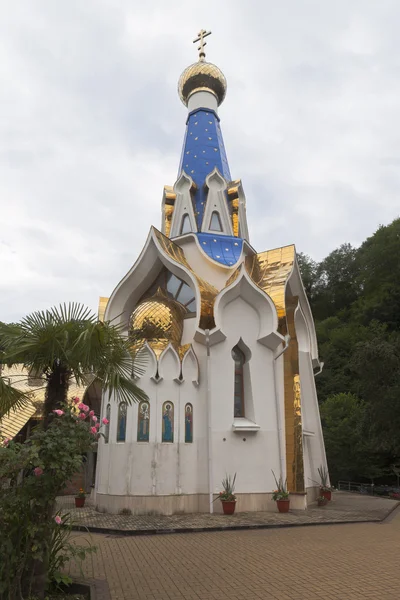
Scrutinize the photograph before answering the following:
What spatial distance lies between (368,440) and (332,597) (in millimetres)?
16753

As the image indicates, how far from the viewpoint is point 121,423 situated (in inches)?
522

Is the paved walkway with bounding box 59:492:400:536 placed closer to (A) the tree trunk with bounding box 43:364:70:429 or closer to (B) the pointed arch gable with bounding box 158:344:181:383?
(B) the pointed arch gable with bounding box 158:344:181:383

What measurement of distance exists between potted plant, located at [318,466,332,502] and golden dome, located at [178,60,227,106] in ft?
58.7

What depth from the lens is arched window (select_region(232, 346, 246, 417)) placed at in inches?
578

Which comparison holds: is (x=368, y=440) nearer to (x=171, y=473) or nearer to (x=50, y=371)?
(x=171, y=473)

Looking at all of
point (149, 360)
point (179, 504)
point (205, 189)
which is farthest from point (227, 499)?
point (205, 189)

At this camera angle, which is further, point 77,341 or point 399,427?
point 399,427

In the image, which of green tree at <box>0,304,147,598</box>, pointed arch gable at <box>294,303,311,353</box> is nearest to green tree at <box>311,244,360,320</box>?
pointed arch gable at <box>294,303,311,353</box>

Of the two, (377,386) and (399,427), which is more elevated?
(377,386)

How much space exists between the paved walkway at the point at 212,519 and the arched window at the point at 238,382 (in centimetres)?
307

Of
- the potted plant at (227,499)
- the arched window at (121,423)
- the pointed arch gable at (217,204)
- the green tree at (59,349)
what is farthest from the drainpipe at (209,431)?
the green tree at (59,349)

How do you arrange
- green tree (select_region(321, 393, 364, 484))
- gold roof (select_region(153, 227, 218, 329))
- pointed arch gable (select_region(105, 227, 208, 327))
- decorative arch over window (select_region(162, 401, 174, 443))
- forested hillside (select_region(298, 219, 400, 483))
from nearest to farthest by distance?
decorative arch over window (select_region(162, 401, 174, 443)) < gold roof (select_region(153, 227, 218, 329)) < pointed arch gable (select_region(105, 227, 208, 327)) < forested hillside (select_region(298, 219, 400, 483)) < green tree (select_region(321, 393, 364, 484))

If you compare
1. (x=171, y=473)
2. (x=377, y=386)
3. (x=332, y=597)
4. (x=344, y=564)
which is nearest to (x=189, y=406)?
(x=171, y=473)

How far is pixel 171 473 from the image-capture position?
42.4 feet
